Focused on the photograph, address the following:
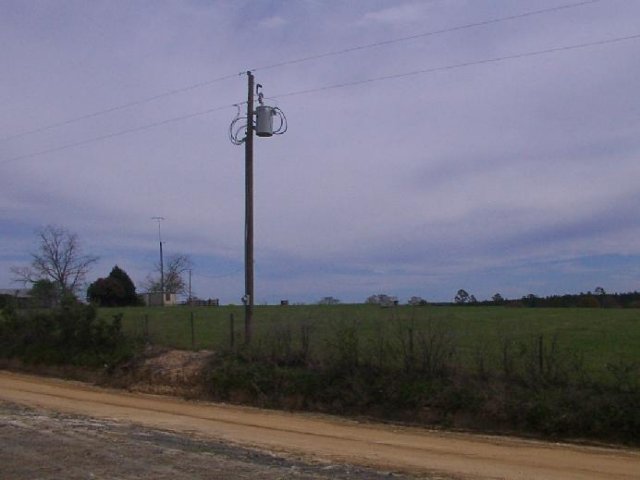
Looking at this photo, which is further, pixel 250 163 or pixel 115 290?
pixel 115 290

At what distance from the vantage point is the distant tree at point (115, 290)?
4114 inches

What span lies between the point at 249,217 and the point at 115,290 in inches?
3264

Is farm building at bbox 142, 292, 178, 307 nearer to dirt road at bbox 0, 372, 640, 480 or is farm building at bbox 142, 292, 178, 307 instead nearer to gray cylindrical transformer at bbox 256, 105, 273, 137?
gray cylindrical transformer at bbox 256, 105, 273, 137

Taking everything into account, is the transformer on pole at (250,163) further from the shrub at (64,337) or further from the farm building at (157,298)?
the farm building at (157,298)

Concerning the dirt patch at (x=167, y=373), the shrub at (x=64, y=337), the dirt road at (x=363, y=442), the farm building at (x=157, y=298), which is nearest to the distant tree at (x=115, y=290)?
the farm building at (x=157, y=298)

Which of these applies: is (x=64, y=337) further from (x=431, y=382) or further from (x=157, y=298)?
(x=157, y=298)

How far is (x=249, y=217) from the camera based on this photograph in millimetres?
26484

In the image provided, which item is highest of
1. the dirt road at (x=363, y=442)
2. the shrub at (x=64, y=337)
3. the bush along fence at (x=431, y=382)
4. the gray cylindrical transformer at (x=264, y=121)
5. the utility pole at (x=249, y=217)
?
the gray cylindrical transformer at (x=264, y=121)

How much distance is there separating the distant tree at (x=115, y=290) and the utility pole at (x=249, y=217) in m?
78.9

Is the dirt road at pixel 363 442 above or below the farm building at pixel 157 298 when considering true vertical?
below

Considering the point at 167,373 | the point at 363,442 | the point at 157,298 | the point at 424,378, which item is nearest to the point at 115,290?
the point at 157,298

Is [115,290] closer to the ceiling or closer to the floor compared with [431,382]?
closer to the ceiling

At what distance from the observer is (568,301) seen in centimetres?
9250

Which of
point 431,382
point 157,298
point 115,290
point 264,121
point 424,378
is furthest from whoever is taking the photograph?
point 157,298
